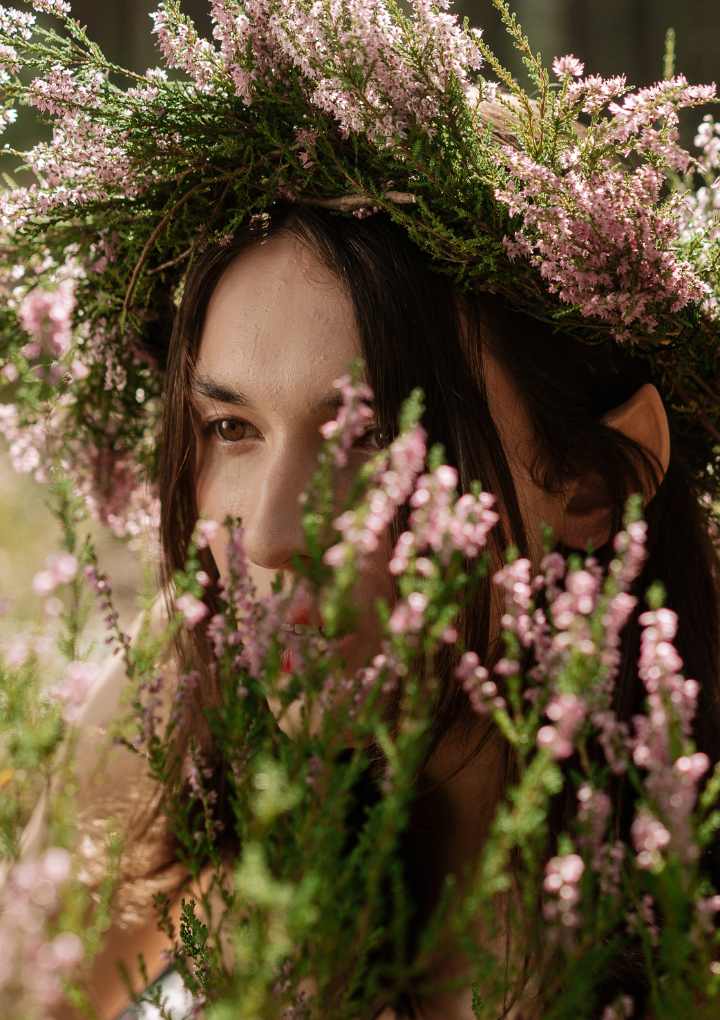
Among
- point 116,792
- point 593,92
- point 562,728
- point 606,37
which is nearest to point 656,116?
point 593,92

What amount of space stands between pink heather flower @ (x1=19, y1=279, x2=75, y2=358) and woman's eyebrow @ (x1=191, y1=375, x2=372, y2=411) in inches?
15.2

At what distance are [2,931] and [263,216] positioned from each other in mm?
1117

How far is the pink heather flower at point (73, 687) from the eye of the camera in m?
0.73

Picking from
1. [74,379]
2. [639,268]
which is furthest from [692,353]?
[74,379]

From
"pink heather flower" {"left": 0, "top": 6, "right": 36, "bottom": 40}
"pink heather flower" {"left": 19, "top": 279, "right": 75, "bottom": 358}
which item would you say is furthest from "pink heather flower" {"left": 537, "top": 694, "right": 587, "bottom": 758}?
"pink heather flower" {"left": 19, "top": 279, "right": 75, "bottom": 358}

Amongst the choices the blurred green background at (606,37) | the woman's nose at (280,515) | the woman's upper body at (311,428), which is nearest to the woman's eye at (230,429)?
the woman's upper body at (311,428)

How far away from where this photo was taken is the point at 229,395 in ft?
4.68

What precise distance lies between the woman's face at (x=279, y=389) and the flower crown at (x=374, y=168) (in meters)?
0.11

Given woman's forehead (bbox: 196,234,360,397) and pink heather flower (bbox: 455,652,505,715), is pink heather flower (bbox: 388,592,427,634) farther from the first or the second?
woman's forehead (bbox: 196,234,360,397)

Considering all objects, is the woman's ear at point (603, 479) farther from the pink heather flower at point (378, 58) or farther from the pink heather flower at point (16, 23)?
the pink heather flower at point (16, 23)

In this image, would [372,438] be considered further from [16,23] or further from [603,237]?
[16,23]

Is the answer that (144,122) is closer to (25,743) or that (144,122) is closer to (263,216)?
(263,216)

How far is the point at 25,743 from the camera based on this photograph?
732 mm

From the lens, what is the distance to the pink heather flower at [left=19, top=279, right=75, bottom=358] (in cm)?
175
